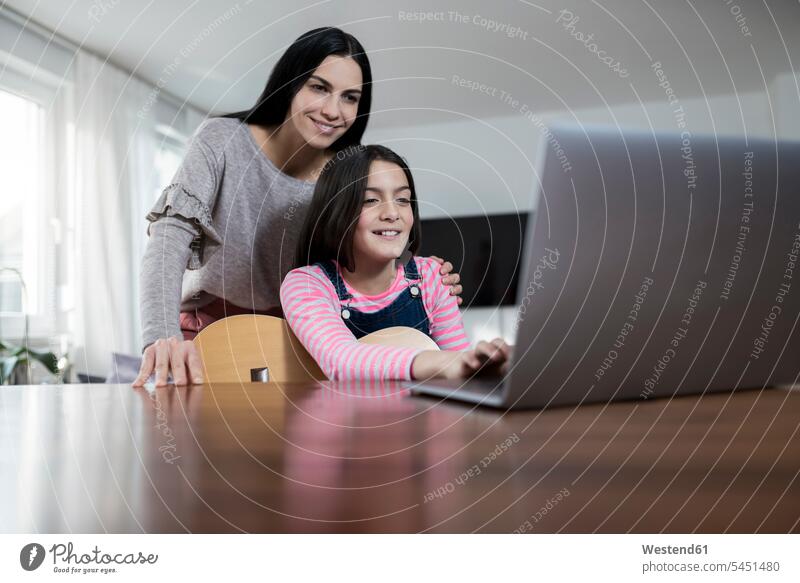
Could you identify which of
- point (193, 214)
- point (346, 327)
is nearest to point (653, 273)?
point (346, 327)

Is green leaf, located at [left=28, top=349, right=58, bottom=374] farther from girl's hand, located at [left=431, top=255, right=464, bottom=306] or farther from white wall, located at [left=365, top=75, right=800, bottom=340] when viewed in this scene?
girl's hand, located at [left=431, top=255, right=464, bottom=306]

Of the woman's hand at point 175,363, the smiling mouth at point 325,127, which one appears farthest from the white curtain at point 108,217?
the woman's hand at point 175,363

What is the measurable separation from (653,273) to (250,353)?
36 centimetres

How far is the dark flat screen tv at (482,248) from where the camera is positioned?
96 cm

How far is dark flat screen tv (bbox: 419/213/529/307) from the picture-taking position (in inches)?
37.7

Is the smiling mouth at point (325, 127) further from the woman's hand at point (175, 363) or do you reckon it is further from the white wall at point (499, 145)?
the woman's hand at point (175, 363)

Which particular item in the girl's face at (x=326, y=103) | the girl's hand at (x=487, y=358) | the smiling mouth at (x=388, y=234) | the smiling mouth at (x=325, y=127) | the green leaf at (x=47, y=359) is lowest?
the girl's hand at (x=487, y=358)

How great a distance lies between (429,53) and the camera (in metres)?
0.93

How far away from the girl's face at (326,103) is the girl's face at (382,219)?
7 cm

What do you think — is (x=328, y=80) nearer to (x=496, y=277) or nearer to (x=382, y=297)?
(x=382, y=297)

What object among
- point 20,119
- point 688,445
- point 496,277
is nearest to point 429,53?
point 496,277

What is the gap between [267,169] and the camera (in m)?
0.75

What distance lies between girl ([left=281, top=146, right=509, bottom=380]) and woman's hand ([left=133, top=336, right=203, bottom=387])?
18 cm

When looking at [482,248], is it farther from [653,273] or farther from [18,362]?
[18,362]
